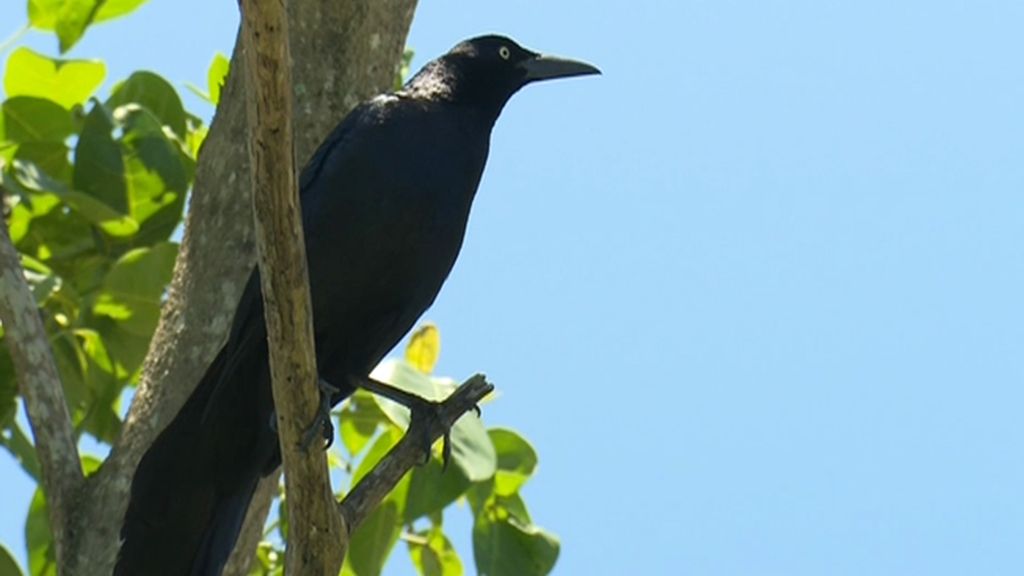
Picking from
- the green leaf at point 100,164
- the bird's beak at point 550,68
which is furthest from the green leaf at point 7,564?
the bird's beak at point 550,68

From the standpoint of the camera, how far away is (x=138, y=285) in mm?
4703

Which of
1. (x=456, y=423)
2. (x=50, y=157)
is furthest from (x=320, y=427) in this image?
(x=50, y=157)

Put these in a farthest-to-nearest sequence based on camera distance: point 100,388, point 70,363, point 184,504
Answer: point 100,388
point 70,363
point 184,504

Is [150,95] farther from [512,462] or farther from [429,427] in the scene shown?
[429,427]

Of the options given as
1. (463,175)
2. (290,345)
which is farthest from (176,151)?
(290,345)

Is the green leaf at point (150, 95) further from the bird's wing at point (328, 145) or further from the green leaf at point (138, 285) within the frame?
the bird's wing at point (328, 145)

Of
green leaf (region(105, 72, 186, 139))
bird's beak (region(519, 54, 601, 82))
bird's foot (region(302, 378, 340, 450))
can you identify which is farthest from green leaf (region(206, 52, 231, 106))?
bird's foot (region(302, 378, 340, 450))

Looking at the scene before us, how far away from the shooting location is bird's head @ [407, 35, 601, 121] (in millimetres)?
4547

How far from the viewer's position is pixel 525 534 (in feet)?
14.9

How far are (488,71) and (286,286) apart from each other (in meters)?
1.59

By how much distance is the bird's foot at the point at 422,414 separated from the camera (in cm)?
391

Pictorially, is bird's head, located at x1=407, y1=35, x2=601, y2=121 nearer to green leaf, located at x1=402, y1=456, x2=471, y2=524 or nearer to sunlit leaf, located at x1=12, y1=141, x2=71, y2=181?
green leaf, located at x1=402, y1=456, x2=471, y2=524

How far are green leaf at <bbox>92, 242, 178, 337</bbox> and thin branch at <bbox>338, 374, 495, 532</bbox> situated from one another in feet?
3.20

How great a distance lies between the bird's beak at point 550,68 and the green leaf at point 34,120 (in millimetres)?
1191
